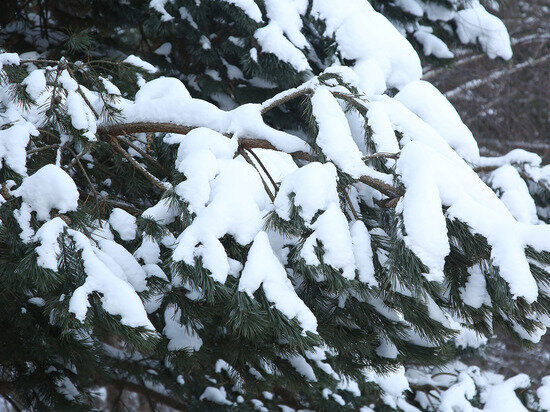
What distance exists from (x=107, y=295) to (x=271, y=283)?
480 mm

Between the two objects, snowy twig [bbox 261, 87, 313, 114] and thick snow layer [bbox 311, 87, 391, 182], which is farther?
snowy twig [bbox 261, 87, 313, 114]

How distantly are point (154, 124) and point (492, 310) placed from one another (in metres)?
1.46

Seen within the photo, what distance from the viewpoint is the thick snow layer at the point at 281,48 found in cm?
306

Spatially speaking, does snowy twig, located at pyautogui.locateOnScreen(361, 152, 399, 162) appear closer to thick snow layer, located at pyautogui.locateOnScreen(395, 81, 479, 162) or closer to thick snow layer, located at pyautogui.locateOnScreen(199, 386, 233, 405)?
thick snow layer, located at pyautogui.locateOnScreen(395, 81, 479, 162)

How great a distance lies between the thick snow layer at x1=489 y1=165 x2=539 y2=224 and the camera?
11.8 ft

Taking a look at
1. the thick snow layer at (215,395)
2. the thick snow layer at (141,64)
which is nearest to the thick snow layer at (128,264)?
the thick snow layer at (141,64)

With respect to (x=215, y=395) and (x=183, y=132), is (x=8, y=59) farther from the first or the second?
(x=215, y=395)

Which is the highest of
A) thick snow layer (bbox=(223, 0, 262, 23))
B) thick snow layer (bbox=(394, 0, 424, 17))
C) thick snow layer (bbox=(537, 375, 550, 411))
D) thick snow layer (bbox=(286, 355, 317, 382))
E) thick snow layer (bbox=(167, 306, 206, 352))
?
thick snow layer (bbox=(223, 0, 262, 23))

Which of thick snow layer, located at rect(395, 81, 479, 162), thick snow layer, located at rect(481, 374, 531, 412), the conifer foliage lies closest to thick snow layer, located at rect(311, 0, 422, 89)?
the conifer foliage

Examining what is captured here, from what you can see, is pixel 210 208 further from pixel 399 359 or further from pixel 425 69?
pixel 425 69

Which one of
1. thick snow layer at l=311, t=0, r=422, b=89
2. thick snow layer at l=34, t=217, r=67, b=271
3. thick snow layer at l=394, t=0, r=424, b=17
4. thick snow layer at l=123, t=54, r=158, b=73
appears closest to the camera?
thick snow layer at l=34, t=217, r=67, b=271

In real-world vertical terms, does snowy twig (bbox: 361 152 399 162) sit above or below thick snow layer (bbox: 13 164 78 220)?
above

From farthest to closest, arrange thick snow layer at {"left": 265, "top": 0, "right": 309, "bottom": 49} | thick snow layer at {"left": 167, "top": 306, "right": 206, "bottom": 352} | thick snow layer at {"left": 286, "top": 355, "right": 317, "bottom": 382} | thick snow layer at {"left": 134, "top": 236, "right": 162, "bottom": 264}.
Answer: thick snow layer at {"left": 265, "top": 0, "right": 309, "bottom": 49}
thick snow layer at {"left": 286, "top": 355, "right": 317, "bottom": 382}
thick snow layer at {"left": 167, "top": 306, "right": 206, "bottom": 352}
thick snow layer at {"left": 134, "top": 236, "right": 162, "bottom": 264}

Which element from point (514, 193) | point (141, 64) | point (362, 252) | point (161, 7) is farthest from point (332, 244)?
point (514, 193)
